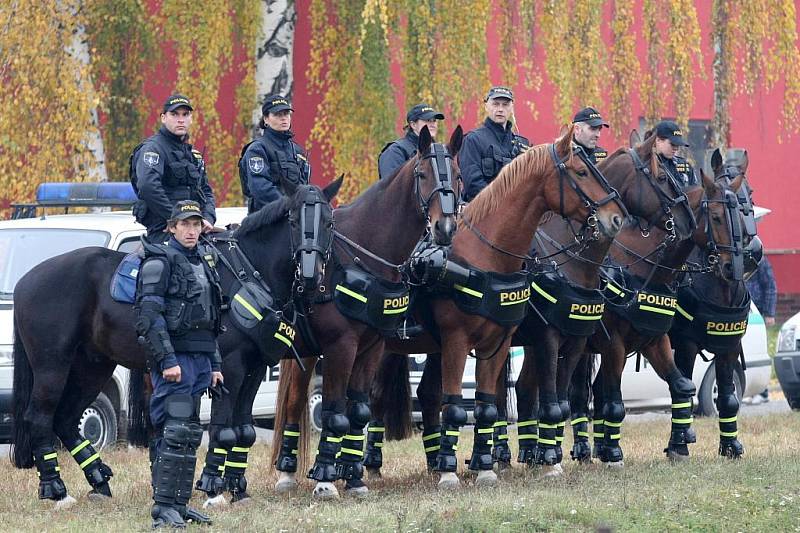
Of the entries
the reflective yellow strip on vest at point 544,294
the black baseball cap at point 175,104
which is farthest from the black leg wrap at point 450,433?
the black baseball cap at point 175,104

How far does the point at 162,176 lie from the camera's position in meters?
9.55

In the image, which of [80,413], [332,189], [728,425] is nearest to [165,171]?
[332,189]

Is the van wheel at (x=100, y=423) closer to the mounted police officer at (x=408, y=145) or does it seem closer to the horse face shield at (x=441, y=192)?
the mounted police officer at (x=408, y=145)

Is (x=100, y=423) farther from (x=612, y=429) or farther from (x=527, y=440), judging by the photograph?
(x=612, y=429)

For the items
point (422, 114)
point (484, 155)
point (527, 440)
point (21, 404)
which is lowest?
point (527, 440)

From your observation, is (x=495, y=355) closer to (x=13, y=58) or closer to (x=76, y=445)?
(x=76, y=445)

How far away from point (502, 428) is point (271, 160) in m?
2.87

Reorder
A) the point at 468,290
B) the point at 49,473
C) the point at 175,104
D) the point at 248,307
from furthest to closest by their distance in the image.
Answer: the point at 468,290, the point at 175,104, the point at 49,473, the point at 248,307

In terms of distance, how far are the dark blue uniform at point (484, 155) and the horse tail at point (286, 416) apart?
202 cm

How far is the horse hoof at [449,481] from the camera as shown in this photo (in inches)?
385

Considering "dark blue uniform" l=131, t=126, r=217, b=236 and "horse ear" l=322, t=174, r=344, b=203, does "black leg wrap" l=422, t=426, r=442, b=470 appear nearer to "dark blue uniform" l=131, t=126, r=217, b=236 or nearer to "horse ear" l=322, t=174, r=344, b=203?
"horse ear" l=322, t=174, r=344, b=203

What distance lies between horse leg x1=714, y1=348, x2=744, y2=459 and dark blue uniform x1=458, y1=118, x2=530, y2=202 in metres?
2.42

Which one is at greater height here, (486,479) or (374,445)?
(374,445)

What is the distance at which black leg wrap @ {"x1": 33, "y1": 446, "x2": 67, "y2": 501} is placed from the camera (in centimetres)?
904
